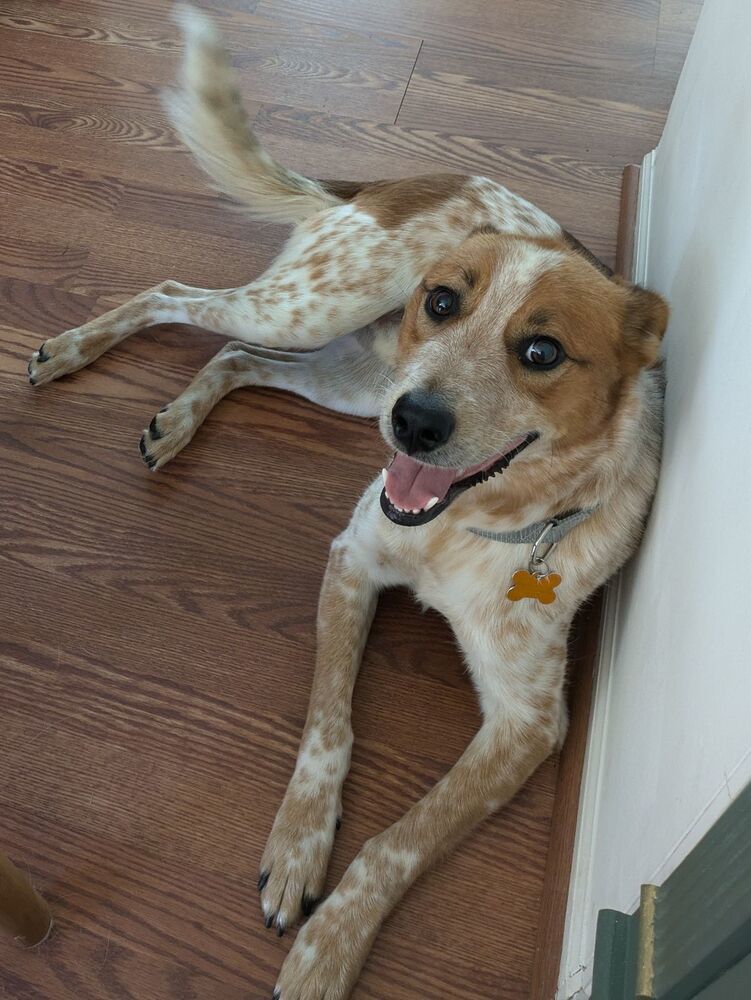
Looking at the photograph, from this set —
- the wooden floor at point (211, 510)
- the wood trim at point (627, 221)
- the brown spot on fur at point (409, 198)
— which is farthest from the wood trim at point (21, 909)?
the wood trim at point (627, 221)

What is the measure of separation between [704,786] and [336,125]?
2395 mm

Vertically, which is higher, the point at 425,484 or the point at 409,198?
the point at 409,198

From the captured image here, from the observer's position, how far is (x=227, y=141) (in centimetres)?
199

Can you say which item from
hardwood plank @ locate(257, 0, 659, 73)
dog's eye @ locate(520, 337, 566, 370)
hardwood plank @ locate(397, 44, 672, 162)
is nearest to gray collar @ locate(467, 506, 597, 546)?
dog's eye @ locate(520, 337, 566, 370)

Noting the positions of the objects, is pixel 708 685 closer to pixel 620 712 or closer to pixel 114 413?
pixel 620 712

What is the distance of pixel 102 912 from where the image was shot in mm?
1424

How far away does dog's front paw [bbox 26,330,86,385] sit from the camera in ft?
6.77

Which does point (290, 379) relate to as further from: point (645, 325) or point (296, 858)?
point (296, 858)

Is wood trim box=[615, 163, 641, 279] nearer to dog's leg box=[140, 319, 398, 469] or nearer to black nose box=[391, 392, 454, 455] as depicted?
dog's leg box=[140, 319, 398, 469]

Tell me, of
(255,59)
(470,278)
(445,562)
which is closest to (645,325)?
(470,278)

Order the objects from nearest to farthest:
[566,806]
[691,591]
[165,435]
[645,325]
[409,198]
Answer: [691,591], [645,325], [566,806], [409,198], [165,435]

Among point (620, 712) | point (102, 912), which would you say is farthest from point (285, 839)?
point (620, 712)

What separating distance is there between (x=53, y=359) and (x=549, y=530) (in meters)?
1.33

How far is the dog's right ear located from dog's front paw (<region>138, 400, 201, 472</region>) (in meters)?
1.07
